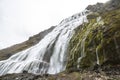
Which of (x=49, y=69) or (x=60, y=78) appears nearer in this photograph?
(x=60, y=78)

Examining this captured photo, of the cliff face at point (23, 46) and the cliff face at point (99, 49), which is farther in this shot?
the cliff face at point (23, 46)

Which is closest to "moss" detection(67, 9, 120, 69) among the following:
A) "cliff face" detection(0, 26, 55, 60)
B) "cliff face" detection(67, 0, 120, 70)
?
"cliff face" detection(67, 0, 120, 70)

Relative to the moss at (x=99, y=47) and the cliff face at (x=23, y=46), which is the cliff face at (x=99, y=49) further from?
the cliff face at (x=23, y=46)

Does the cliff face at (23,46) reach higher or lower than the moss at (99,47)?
higher

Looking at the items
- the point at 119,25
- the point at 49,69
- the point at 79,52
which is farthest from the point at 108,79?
the point at 49,69

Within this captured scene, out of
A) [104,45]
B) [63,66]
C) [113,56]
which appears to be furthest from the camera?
[63,66]

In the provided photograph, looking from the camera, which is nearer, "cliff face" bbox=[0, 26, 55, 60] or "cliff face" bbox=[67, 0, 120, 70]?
"cliff face" bbox=[67, 0, 120, 70]

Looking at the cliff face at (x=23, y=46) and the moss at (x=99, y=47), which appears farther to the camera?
the cliff face at (x=23, y=46)

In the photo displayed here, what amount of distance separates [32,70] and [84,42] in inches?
548

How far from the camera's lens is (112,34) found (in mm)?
30375

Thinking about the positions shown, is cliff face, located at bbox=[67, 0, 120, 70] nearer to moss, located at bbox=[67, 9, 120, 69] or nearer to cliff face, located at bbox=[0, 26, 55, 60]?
moss, located at bbox=[67, 9, 120, 69]

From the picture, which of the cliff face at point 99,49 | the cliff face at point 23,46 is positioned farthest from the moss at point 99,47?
the cliff face at point 23,46

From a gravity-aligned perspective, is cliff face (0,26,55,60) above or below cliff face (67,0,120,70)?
above

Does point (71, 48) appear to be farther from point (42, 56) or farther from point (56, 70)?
point (42, 56)
